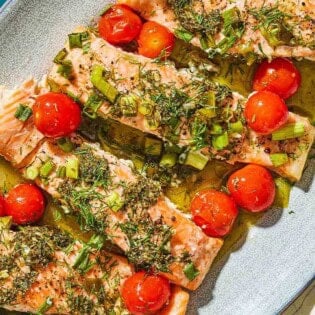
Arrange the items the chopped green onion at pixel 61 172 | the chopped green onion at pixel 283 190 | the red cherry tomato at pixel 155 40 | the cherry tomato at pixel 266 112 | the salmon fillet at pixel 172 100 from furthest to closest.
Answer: the chopped green onion at pixel 283 190, the red cherry tomato at pixel 155 40, the chopped green onion at pixel 61 172, the salmon fillet at pixel 172 100, the cherry tomato at pixel 266 112

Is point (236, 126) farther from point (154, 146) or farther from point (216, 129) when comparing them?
point (154, 146)

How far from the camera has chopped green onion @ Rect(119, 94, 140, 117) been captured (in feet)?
25.0

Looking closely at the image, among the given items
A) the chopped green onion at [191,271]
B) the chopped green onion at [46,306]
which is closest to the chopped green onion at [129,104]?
the chopped green onion at [191,271]

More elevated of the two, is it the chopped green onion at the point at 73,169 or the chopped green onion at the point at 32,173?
the chopped green onion at the point at 32,173

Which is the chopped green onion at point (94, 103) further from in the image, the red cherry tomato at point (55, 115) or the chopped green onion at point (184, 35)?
the chopped green onion at point (184, 35)

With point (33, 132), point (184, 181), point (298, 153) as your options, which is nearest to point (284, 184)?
point (298, 153)

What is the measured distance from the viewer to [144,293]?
754 centimetres

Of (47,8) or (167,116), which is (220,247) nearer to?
(167,116)

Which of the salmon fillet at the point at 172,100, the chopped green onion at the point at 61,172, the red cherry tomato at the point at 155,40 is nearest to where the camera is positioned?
the salmon fillet at the point at 172,100

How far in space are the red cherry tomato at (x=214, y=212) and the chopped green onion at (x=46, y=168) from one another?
1.28 m

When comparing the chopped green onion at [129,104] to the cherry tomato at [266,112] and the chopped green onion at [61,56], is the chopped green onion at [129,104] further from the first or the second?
the cherry tomato at [266,112]

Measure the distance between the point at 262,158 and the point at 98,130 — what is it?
1514 mm

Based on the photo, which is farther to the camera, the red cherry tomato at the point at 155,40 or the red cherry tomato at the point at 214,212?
the red cherry tomato at the point at 155,40

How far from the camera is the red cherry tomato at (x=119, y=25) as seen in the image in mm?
7773
